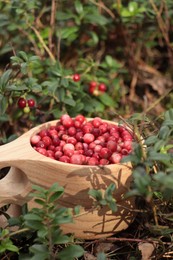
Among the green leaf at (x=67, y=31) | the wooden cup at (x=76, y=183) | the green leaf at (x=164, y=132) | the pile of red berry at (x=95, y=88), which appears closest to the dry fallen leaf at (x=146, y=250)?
the wooden cup at (x=76, y=183)

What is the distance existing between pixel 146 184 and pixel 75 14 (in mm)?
1629

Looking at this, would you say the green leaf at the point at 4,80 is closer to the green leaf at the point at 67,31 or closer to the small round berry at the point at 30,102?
the small round berry at the point at 30,102

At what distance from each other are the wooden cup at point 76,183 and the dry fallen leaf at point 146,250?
12cm

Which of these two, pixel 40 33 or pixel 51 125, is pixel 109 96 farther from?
pixel 51 125

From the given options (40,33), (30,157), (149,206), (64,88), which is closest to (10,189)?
(30,157)

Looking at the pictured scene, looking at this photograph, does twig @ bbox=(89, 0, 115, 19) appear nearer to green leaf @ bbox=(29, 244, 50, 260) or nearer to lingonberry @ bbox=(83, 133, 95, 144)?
lingonberry @ bbox=(83, 133, 95, 144)

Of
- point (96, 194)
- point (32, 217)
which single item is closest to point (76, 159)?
point (96, 194)

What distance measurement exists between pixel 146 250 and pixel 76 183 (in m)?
0.31

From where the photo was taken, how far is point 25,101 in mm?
2113

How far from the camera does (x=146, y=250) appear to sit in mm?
1758

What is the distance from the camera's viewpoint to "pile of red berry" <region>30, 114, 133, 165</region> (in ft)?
5.94

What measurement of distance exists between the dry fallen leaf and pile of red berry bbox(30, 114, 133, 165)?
0.92 ft

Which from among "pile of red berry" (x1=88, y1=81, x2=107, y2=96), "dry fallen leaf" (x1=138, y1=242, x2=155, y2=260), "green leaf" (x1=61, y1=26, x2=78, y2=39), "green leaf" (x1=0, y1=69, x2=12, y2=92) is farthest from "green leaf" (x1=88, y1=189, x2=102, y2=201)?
"green leaf" (x1=61, y1=26, x2=78, y2=39)

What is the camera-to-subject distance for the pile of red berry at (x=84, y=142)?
1.81m
